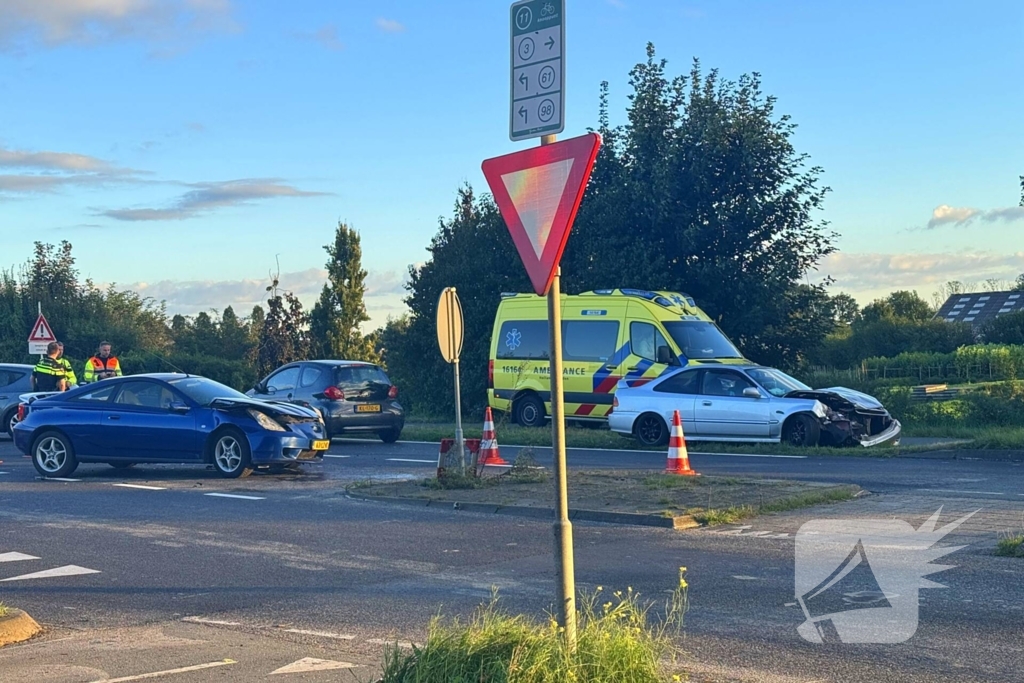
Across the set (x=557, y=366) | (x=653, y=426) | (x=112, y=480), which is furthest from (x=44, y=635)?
(x=653, y=426)

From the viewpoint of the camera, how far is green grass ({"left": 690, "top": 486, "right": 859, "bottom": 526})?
11.2 meters

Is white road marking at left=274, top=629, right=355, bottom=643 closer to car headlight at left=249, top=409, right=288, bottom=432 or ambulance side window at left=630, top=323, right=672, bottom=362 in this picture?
car headlight at left=249, top=409, right=288, bottom=432

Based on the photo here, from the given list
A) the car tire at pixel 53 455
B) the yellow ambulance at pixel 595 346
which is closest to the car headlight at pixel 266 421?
the car tire at pixel 53 455

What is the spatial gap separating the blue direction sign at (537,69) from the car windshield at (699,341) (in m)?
17.7

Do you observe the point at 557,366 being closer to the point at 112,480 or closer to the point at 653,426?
the point at 112,480

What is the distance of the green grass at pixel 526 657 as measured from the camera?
4699mm

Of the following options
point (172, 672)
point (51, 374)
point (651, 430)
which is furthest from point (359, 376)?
point (172, 672)

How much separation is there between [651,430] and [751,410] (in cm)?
193

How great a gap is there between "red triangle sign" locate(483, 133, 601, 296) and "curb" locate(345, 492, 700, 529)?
6340mm

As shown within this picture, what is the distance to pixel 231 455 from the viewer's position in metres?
15.9

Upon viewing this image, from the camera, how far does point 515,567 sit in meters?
9.22

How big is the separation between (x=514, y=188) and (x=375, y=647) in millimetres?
2920

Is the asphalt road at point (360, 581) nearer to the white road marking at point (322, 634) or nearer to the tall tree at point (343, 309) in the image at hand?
the white road marking at point (322, 634)

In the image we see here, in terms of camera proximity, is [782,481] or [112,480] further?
[112,480]
